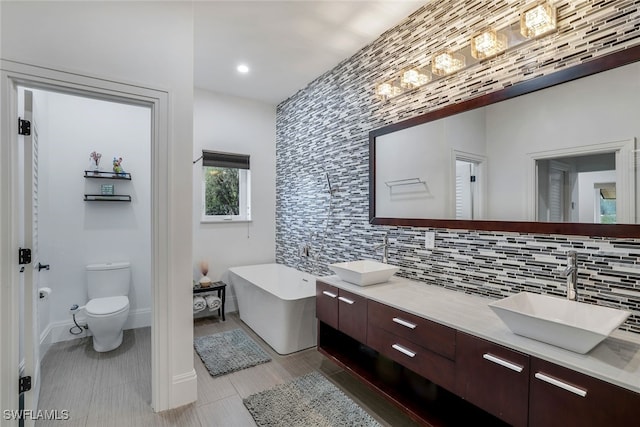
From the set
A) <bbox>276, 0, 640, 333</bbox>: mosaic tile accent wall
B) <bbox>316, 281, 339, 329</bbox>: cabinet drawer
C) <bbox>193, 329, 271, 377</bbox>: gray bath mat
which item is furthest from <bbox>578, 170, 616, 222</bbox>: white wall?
<bbox>193, 329, 271, 377</bbox>: gray bath mat

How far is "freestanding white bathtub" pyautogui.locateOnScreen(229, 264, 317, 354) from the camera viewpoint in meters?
2.79

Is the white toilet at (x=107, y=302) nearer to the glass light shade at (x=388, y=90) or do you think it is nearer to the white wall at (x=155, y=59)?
the white wall at (x=155, y=59)

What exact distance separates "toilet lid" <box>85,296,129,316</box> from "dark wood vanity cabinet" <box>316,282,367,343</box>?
1875mm

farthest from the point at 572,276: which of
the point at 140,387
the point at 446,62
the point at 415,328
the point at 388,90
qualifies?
the point at 140,387

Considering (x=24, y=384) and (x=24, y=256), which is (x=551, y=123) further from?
(x=24, y=384)

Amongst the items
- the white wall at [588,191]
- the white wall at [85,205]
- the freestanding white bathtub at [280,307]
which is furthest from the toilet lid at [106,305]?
the white wall at [588,191]

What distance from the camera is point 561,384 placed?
1.10m

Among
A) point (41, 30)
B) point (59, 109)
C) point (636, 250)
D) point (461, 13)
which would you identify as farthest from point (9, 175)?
point (636, 250)

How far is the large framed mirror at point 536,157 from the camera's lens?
138 cm

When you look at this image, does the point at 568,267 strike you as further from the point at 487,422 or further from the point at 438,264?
the point at 487,422

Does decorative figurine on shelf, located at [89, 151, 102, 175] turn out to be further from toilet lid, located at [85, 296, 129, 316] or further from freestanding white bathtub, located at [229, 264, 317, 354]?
freestanding white bathtub, located at [229, 264, 317, 354]

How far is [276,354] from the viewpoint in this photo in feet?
9.27

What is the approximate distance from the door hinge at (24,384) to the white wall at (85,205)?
1.47m

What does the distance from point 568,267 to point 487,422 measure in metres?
0.96
